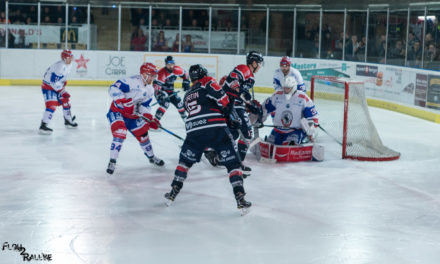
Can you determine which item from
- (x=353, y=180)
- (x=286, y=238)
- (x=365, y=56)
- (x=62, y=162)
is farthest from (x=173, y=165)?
(x=365, y=56)

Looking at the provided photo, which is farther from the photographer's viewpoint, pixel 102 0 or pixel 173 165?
pixel 102 0

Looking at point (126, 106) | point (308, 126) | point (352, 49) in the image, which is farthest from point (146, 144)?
point (352, 49)

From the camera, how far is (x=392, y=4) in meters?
14.1

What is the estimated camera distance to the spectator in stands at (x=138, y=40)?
1656 centimetres

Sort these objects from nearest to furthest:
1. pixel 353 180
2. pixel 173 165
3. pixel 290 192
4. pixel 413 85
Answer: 1. pixel 290 192
2. pixel 353 180
3. pixel 173 165
4. pixel 413 85

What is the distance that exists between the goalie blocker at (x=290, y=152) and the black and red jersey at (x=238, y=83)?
0.90m

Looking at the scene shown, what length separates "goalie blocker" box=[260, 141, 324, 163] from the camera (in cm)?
789

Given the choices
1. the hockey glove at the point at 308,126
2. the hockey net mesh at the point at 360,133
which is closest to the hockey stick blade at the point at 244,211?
the hockey glove at the point at 308,126

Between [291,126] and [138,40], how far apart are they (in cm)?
927

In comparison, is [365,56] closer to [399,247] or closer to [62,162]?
[62,162]

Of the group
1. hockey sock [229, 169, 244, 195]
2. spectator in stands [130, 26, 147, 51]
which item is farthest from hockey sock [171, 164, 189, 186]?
spectator in stands [130, 26, 147, 51]

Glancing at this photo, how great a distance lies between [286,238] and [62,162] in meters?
3.62

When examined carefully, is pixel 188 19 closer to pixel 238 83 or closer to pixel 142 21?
pixel 142 21

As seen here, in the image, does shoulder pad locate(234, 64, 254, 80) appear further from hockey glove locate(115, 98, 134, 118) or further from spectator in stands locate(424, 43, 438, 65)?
spectator in stands locate(424, 43, 438, 65)
